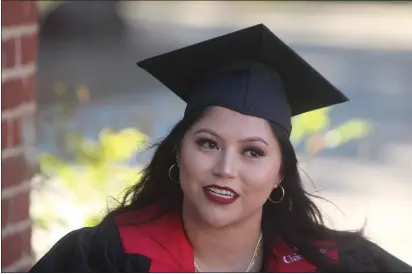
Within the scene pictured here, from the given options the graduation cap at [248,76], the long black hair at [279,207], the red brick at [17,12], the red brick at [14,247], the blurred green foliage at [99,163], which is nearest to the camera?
the graduation cap at [248,76]

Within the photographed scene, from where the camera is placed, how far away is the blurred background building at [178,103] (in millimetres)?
3385

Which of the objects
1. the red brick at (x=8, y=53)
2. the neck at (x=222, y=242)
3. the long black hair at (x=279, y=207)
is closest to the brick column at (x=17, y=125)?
the red brick at (x=8, y=53)

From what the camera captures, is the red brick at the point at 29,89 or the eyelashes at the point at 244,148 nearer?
the eyelashes at the point at 244,148

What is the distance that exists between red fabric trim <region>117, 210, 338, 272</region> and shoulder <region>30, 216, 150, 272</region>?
2 centimetres

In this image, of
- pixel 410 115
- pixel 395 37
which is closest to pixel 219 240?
pixel 410 115

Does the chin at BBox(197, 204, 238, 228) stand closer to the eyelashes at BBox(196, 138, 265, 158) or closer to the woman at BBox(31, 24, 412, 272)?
the woman at BBox(31, 24, 412, 272)

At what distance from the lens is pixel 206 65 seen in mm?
2342

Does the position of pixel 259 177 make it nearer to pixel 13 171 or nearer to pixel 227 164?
pixel 227 164

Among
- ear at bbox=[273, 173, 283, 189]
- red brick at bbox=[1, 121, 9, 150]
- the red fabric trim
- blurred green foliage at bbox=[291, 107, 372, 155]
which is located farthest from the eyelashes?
red brick at bbox=[1, 121, 9, 150]

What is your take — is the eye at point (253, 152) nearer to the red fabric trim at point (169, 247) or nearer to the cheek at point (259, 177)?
the cheek at point (259, 177)

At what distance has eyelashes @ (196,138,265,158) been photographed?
2.16 m

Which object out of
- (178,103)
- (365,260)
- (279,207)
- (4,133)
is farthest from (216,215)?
(178,103)

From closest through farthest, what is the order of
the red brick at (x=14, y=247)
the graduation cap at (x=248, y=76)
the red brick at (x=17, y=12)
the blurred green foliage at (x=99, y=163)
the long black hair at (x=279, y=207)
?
the graduation cap at (x=248, y=76) → the long black hair at (x=279, y=207) → the red brick at (x=17, y=12) → the red brick at (x=14, y=247) → the blurred green foliage at (x=99, y=163)

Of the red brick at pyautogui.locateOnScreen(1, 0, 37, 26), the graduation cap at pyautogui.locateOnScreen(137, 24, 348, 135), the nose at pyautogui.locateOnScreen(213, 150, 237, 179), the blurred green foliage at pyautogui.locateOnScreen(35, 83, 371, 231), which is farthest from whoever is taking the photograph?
the blurred green foliage at pyautogui.locateOnScreen(35, 83, 371, 231)
